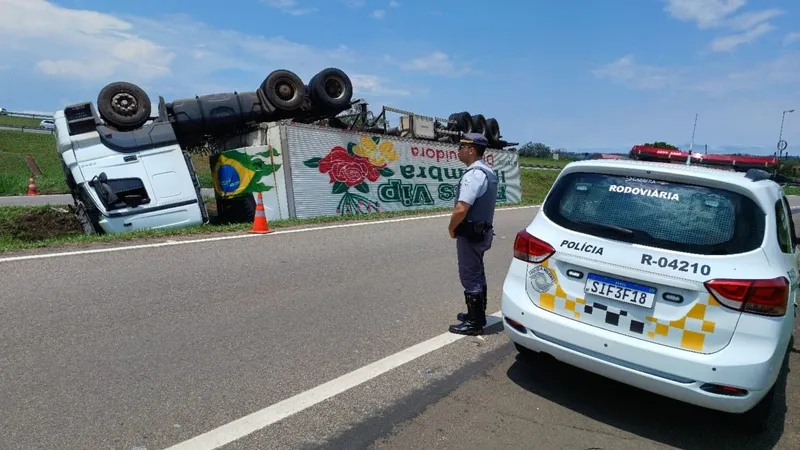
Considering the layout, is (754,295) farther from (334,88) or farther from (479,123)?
(479,123)

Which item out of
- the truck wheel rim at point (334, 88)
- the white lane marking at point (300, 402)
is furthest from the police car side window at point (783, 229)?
the truck wheel rim at point (334, 88)

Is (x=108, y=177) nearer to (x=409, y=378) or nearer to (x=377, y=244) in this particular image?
(x=377, y=244)

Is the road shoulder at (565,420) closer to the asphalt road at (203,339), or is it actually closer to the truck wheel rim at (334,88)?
the asphalt road at (203,339)

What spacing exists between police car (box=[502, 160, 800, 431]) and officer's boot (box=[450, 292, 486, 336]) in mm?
897

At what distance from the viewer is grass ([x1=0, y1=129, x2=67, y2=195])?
21672 millimetres

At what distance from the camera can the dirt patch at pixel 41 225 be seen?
10812 mm

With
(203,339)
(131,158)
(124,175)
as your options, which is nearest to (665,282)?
(203,339)

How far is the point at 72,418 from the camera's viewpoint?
10.7ft

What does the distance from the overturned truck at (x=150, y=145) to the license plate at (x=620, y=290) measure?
356 inches

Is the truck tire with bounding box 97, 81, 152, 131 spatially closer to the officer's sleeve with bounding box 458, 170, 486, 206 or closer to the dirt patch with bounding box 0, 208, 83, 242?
the dirt patch with bounding box 0, 208, 83, 242

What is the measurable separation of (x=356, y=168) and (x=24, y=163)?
920 inches

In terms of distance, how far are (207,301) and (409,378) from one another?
8.42ft

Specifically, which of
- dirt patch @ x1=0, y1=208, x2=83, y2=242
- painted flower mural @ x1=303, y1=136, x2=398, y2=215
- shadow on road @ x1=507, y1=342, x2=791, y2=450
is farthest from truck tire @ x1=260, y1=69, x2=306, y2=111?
shadow on road @ x1=507, y1=342, x2=791, y2=450

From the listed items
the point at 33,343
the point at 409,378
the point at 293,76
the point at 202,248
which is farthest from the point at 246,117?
the point at 409,378
